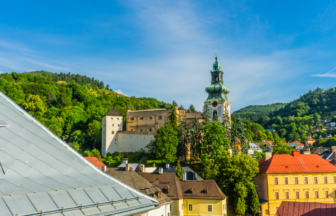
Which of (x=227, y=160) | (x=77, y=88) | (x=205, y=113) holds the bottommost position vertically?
(x=227, y=160)

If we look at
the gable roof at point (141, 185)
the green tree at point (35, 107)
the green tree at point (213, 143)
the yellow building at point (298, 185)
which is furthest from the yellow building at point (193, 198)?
the green tree at point (35, 107)

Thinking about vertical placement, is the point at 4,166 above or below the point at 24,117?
below

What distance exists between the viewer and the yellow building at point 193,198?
3156 cm

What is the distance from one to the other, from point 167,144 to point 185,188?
68.1 feet

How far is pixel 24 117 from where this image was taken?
6512 mm

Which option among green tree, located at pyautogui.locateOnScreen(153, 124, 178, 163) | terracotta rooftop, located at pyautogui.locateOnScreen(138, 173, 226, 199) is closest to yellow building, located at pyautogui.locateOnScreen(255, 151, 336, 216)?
terracotta rooftop, located at pyautogui.locateOnScreen(138, 173, 226, 199)

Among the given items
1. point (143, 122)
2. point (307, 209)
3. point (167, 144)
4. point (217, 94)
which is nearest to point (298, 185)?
point (307, 209)

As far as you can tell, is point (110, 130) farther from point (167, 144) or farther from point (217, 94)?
point (217, 94)

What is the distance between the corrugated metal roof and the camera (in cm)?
504

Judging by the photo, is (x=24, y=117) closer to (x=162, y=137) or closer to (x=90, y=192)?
(x=90, y=192)

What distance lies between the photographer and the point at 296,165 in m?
40.2

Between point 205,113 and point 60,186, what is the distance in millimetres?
54672

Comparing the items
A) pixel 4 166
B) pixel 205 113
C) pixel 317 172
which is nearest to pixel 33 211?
pixel 4 166

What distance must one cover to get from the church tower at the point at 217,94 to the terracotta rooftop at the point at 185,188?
36.6 metres
